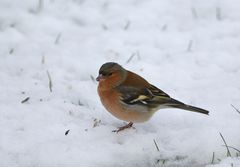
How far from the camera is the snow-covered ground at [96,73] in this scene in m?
5.54

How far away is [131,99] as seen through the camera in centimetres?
589

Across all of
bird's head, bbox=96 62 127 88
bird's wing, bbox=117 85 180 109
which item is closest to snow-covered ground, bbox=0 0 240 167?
bird's wing, bbox=117 85 180 109

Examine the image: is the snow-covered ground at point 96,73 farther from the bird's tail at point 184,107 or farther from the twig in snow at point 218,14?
the bird's tail at point 184,107

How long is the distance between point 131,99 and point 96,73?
3.98 ft

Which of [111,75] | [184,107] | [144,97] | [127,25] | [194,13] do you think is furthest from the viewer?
[194,13]

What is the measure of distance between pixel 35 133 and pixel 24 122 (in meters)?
0.22

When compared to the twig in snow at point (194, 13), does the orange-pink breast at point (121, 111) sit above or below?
below

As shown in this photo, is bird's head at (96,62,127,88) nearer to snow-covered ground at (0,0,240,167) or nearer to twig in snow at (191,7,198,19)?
snow-covered ground at (0,0,240,167)

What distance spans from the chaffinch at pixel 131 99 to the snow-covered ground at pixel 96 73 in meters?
0.21

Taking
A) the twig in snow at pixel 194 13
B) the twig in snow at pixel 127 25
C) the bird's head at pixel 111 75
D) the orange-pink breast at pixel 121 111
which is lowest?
the orange-pink breast at pixel 121 111

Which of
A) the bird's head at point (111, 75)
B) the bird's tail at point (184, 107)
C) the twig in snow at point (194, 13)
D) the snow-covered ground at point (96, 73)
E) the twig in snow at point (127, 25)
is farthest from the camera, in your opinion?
the twig in snow at point (194, 13)

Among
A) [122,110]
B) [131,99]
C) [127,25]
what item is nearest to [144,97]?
[131,99]

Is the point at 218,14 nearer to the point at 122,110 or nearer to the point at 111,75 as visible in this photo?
the point at 111,75

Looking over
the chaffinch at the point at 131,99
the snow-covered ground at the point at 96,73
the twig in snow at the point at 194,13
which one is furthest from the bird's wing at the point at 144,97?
the twig in snow at the point at 194,13
